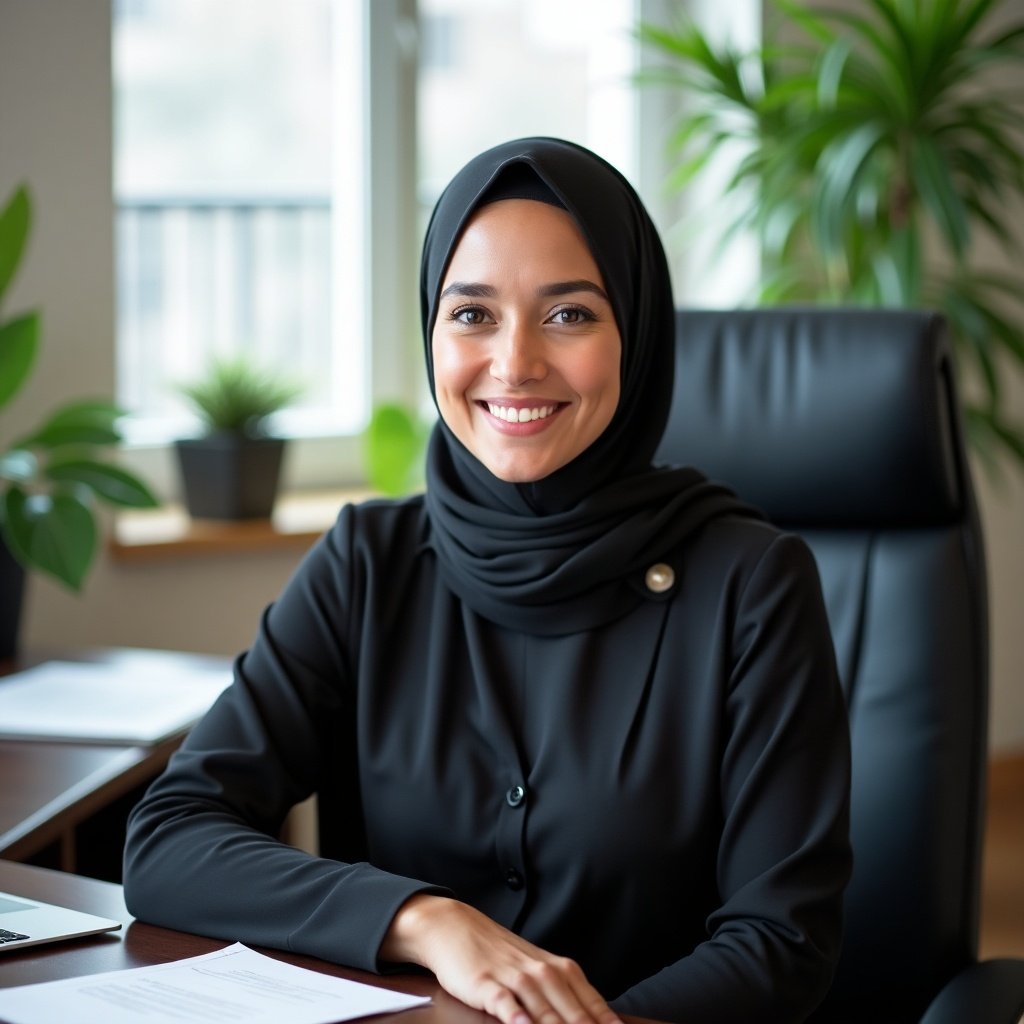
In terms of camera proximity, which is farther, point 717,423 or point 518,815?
point 717,423

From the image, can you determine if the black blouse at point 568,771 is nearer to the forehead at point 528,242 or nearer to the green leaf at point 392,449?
the forehead at point 528,242

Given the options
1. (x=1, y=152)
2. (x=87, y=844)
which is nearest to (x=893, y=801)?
(x=87, y=844)

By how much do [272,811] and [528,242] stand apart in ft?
1.79

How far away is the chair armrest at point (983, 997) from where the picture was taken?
131 centimetres

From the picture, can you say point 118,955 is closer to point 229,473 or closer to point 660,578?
point 660,578

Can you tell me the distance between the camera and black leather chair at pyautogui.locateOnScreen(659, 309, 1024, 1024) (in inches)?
60.3

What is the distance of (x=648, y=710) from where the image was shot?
1.34 m

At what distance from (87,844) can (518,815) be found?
83 cm

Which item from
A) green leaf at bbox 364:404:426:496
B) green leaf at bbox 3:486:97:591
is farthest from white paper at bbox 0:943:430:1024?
green leaf at bbox 364:404:426:496

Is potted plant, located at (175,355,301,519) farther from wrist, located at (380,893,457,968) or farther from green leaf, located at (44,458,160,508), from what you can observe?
wrist, located at (380,893,457,968)

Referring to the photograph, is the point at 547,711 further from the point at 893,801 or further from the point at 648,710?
the point at 893,801

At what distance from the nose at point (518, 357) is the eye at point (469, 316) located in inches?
1.1

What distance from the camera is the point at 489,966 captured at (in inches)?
41.7

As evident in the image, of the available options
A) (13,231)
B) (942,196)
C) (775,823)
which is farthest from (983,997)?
(942,196)
